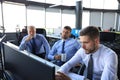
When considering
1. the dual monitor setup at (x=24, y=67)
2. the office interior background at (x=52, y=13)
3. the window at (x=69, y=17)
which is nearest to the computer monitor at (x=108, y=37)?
the office interior background at (x=52, y=13)

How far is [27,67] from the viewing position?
3.01 ft

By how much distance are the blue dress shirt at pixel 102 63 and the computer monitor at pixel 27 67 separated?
42cm

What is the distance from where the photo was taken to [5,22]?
704cm

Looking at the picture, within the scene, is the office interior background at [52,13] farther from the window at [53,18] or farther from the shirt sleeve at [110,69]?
the shirt sleeve at [110,69]

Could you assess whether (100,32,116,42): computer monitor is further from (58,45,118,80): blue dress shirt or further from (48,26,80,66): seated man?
(58,45,118,80): blue dress shirt

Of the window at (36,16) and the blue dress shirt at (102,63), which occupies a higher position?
the window at (36,16)

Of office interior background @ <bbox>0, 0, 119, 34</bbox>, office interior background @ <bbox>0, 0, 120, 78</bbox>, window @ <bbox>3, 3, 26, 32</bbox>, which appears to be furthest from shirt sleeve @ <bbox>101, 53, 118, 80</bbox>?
window @ <bbox>3, 3, 26, 32</bbox>

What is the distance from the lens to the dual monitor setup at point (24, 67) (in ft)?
2.27

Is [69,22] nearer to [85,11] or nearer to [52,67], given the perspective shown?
[85,11]

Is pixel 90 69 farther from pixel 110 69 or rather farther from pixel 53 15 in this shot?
pixel 53 15

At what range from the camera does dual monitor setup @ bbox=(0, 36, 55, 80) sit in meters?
0.69

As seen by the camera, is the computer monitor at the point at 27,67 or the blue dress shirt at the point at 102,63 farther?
the blue dress shirt at the point at 102,63

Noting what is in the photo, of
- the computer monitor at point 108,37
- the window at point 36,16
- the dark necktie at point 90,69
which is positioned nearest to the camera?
the dark necktie at point 90,69

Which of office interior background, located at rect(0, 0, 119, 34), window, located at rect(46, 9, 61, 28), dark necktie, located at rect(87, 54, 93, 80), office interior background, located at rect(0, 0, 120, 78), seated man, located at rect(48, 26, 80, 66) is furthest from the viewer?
window, located at rect(46, 9, 61, 28)
